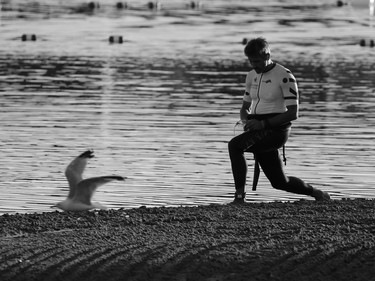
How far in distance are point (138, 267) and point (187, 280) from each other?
1.46 ft

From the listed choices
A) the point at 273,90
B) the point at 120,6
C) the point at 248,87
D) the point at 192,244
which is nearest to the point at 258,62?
the point at 273,90

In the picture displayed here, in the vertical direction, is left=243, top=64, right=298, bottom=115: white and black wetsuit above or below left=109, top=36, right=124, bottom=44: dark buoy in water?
above

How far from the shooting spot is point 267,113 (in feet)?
39.8

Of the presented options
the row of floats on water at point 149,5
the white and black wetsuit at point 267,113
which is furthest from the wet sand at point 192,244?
the row of floats on water at point 149,5

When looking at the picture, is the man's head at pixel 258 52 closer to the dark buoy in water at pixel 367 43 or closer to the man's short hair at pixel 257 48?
the man's short hair at pixel 257 48

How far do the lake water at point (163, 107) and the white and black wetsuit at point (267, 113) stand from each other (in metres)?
1.81

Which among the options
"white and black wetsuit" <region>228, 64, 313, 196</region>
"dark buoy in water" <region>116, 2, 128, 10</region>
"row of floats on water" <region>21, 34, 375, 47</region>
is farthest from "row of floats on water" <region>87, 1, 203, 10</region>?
"white and black wetsuit" <region>228, 64, 313, 196</region>

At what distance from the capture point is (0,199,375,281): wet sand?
9.06 metres

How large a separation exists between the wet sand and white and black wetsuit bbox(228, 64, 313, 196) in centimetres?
52

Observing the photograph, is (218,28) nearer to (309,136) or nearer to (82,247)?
(309,136)

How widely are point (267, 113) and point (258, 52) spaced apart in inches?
25.4

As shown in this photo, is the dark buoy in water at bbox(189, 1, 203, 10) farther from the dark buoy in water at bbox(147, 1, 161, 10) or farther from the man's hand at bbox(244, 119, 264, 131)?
the man's hand at bbox(244, 119, 264, 131)

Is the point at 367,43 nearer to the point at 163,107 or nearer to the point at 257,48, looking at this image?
the point at 163,107

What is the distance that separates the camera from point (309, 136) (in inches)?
808
